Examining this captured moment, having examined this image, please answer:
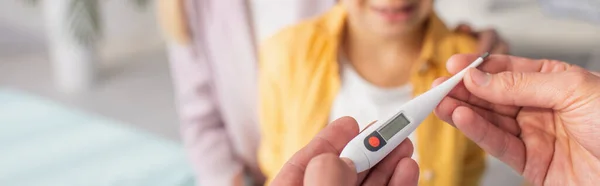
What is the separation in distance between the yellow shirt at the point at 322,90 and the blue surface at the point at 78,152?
0.64ft

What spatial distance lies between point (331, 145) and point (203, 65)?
442 millimetres

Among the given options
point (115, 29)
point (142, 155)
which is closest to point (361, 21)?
point (142, 155)

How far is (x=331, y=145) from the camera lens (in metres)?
0.40

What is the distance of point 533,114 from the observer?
0.48 m

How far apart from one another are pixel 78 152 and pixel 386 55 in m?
0.47

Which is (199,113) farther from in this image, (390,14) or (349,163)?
(349,163)

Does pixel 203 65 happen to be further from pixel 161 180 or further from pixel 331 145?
pixel 331 145

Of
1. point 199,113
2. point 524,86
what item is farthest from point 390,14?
point 199,113

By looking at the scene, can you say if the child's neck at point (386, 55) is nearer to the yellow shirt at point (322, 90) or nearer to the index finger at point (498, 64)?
the yellow shirt at point (322, 90)

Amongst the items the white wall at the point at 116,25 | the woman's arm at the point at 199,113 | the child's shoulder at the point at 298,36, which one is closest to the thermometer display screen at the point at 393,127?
the child's shoulder at the point at 298,36

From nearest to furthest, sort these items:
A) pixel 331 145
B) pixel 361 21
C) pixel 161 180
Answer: pixel 331 145, pixel 361 21, pixel 161 180

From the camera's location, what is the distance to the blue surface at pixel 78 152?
0.77 m

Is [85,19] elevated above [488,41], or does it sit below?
above

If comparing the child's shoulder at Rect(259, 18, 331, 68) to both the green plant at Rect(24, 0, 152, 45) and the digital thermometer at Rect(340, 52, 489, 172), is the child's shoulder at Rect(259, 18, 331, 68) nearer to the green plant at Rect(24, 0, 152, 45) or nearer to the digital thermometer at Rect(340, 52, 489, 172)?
the digital thermometer at Rect(340, 52, 489, 172)
